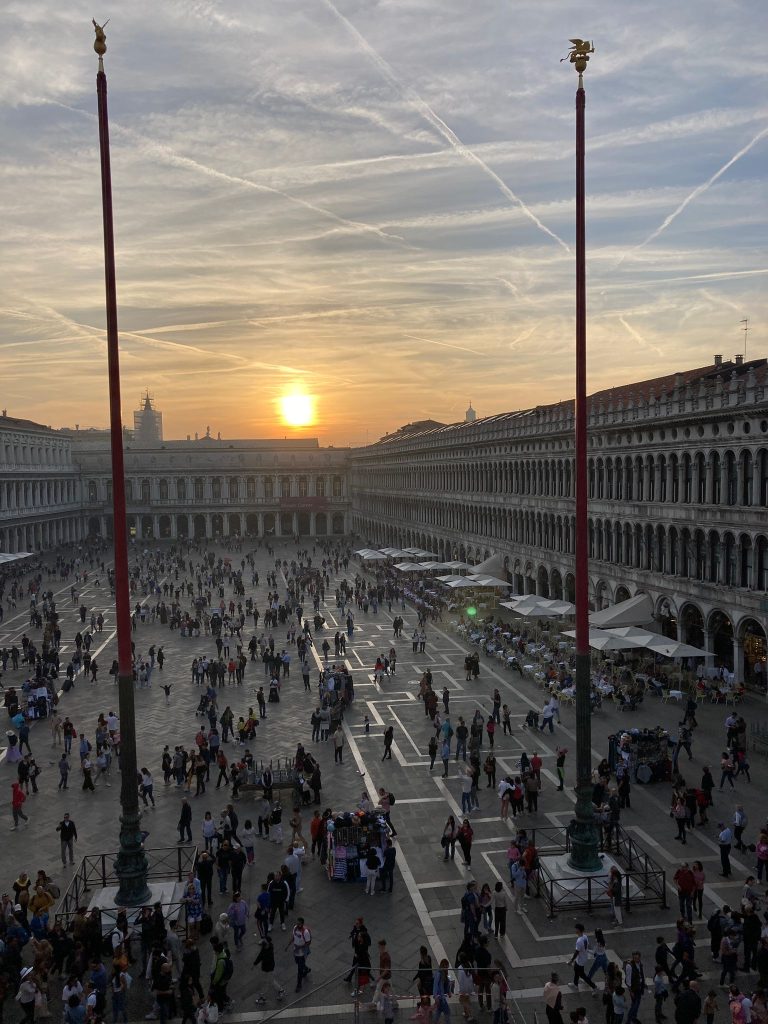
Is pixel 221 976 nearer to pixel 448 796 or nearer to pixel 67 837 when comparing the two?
pixel 67 837

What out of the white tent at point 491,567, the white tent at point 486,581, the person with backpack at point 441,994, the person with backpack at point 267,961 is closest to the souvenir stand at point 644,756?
the person with backpack at point 441,994

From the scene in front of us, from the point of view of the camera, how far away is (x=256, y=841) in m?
18.9

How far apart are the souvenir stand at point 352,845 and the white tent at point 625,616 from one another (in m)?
18.1

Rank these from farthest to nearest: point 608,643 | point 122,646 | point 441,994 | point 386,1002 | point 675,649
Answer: point 608,643, point 675,649, point 122,646, point 441,994, point 386,1002

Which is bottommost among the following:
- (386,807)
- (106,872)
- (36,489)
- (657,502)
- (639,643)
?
(106,872)

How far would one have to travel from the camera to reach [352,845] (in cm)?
1694

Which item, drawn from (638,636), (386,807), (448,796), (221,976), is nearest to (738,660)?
(638,636)

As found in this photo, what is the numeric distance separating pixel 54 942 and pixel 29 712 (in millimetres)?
16801

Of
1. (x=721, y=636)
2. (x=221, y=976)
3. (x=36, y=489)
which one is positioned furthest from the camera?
(x=36, y=489)

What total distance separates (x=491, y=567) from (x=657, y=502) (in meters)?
17.3

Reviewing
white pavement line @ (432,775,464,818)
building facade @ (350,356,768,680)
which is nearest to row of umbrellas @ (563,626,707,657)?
building facade @ (350,356,768,680)

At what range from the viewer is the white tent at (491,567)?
52.2 metres

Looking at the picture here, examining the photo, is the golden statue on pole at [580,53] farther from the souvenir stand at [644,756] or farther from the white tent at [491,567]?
the white tent at [491,567]

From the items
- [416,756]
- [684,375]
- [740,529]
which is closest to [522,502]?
[684,375]
